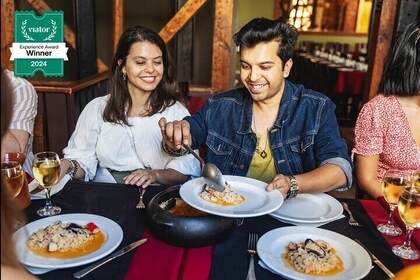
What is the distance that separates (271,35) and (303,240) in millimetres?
948

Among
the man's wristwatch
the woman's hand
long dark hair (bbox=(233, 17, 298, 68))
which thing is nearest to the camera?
the man's wristwatch

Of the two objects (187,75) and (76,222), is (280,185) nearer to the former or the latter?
(76,222)

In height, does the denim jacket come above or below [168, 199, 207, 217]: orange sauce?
above

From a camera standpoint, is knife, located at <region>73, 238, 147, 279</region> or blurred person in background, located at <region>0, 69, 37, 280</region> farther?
knife, located at <region>73, 238, 147, 279</region>

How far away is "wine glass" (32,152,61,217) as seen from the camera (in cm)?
142

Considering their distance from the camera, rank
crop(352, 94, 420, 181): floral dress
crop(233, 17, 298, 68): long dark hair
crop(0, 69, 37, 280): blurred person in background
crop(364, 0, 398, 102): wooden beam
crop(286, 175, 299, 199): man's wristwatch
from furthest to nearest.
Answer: crop(364, 0, 398, 102): wooden beam, crop(352, 94, 420, 181): floral dress, crop(233, 17, 298, 68): long dark hair, crop(286, 175, 299, 199): man's wristwatch, crop(0, 69, 37, 280): blurred person in background

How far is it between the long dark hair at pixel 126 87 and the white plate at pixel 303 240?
4.07 feet

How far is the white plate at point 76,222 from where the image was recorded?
104cm

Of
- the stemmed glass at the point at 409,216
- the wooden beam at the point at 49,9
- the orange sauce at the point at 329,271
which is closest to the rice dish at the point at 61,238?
the orange sauce at the point at 329,271

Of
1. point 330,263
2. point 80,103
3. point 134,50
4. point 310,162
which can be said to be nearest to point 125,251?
point 330,263

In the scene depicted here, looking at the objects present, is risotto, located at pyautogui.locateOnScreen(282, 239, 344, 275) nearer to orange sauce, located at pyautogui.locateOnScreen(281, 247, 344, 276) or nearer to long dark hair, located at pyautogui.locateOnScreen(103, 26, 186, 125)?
orange sauce, located at pyautogui.locateOnScreen(281, 247, 344, 276)

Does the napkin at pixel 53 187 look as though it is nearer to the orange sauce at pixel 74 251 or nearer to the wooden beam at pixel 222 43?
the orange sauce at pixel 74 251

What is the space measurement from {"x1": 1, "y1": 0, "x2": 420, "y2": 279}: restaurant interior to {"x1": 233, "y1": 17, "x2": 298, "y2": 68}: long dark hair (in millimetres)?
151

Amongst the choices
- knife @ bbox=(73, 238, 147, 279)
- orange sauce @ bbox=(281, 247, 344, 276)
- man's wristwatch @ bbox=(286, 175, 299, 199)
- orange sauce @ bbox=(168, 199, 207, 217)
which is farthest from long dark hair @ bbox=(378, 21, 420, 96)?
knife @ bbox=(73, 238, 147, 279)
